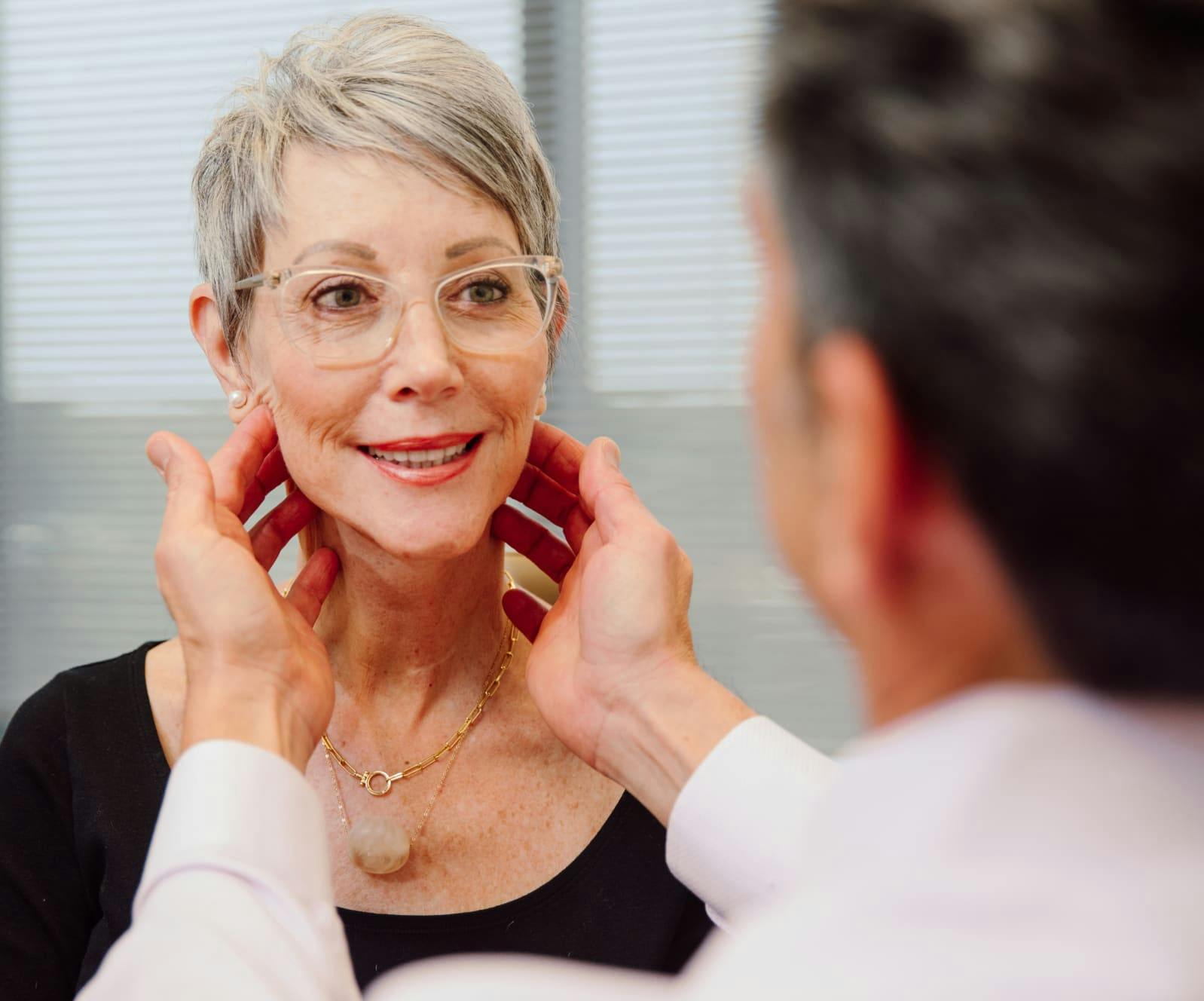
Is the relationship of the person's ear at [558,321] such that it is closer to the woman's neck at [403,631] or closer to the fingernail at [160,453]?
the woman's neck at [403,631]

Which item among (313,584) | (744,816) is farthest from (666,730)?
(313,584)

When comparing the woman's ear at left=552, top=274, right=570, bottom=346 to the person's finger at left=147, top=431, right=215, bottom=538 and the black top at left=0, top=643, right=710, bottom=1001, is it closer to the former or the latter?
the person's finger at left=147, top=431, right=215, bottom=538

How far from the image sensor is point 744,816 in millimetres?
1194

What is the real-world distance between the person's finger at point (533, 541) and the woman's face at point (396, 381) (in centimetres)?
12

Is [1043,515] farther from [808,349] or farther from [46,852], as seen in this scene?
[46,852]

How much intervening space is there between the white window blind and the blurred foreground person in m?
2.54

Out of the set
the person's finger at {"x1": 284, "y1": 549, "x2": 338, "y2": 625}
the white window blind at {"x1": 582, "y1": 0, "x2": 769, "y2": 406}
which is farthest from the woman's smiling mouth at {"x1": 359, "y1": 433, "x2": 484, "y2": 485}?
the white window blind at {"x1": 582, "y1": 0, "x2": 769, "y2": 406}

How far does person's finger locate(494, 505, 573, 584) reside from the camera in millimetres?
1730

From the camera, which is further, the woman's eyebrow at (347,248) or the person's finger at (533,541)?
the person's finger at (533,541)

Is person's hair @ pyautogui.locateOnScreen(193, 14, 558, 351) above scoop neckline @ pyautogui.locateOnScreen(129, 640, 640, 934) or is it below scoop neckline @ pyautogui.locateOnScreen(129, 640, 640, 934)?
above

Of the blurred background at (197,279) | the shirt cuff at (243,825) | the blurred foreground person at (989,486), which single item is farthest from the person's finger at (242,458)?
the blurred background at (197,279)

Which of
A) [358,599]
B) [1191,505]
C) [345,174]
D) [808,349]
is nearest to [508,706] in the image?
[358,599]

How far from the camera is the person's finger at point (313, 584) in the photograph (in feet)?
5.35

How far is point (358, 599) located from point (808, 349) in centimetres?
120
